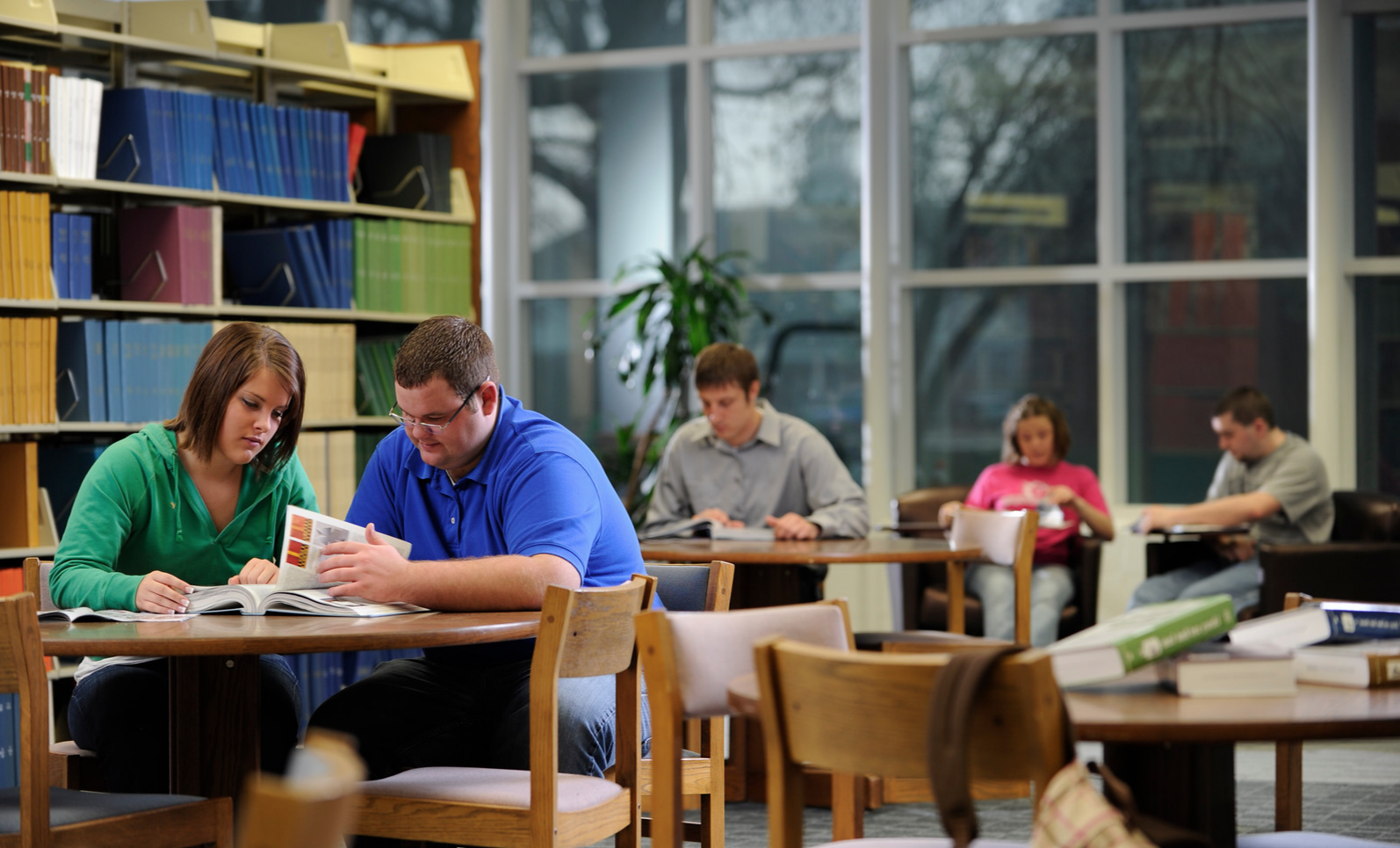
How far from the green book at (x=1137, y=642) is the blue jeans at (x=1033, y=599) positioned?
135 inches

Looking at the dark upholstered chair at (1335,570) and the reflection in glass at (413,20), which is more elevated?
the reflection in glass at (413,20)

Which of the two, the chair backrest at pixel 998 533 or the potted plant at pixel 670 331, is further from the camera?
the potted plant at pixel 670 331

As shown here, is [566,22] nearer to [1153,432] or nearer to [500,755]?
[1153,432]

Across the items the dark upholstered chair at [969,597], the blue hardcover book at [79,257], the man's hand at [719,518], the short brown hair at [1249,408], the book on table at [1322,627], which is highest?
the blue hardcover book at [79,257]

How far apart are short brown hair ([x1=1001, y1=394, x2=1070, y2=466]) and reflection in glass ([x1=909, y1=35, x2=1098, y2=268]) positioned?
118 centimetres

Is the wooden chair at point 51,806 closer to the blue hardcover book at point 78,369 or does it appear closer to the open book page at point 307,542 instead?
the open book page at point 307,542

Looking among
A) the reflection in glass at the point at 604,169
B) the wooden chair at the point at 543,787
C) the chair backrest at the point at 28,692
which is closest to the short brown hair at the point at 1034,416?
the reflection in glass at the point at 604,169

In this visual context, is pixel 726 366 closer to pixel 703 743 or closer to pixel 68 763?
pixel 703 743

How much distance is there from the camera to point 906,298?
6.80 metres

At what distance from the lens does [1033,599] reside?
5.28m

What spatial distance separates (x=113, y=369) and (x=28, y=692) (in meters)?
2.85

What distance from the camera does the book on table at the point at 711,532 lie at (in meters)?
4.49

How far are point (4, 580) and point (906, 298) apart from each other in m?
3.95

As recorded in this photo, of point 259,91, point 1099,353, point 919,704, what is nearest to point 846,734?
point 919,704
